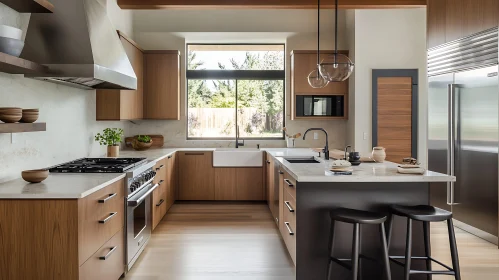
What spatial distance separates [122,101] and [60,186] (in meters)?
2.57

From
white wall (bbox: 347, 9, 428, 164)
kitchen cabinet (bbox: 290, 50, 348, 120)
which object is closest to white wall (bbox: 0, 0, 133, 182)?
kitchen cabinet (bbox: 290, 50, 348, 120)

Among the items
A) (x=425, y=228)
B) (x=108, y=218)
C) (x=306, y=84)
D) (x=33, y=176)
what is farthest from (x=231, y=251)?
(x=306, y=84)

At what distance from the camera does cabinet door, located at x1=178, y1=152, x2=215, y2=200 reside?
641cm

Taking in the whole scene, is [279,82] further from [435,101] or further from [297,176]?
[297,176]

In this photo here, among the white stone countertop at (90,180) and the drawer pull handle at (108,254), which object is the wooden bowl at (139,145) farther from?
the drawer pull handle at (108,254)

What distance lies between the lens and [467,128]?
473 centimetres

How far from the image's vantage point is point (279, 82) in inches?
281

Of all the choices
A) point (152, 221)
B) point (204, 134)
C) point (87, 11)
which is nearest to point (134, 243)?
point (152, 221)

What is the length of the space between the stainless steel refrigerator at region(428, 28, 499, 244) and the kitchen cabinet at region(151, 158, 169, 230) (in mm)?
3413

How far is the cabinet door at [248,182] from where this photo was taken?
643 cm

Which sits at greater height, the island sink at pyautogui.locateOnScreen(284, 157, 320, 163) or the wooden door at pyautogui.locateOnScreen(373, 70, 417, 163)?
the wooden door at pyautogui.locateOnScreen(373, 70, 417, 163)

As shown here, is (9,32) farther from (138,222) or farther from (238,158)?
(238,158)

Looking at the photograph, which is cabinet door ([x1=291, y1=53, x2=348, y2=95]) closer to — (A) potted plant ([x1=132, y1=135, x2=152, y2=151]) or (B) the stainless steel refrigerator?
(B) the stainless steel refrigerator

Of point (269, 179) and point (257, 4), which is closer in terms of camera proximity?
point (257, 4)
